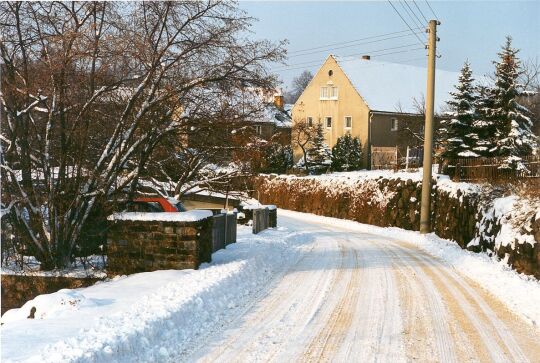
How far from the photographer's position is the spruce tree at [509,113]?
25422mm

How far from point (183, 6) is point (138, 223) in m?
4.83

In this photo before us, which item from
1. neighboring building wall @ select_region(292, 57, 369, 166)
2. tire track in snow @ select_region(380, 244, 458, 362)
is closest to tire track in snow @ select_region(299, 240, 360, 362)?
tire track in snow @ select_region(380, 244, 458, 362)

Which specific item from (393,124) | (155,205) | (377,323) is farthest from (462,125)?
(377,323)

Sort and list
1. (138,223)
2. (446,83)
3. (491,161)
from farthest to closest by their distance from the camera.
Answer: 1. (446,83)
2. (491,161)
3. (138,223)

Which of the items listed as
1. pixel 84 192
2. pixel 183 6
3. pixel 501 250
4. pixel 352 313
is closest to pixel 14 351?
pixel 352 313

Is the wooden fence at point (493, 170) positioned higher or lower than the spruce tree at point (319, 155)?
lower

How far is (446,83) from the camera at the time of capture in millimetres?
54500

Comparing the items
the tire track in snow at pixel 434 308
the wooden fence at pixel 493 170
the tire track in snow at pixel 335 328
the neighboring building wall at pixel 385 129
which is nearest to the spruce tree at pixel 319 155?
the neighboring building wall at pixel 385 129

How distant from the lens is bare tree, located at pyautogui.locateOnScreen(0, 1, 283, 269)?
37.6 ft

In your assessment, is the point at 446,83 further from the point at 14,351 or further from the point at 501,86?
the point at 14,351

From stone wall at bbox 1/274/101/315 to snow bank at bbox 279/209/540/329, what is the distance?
802cm

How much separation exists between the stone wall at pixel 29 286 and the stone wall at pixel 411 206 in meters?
9.17

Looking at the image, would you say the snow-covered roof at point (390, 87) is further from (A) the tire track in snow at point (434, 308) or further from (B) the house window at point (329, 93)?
(A) the tire track in snow at point (434, 308)

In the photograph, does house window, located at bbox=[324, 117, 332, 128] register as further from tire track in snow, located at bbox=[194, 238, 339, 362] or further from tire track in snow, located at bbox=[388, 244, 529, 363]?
tire track in snow, located at bbox=[194, 238, 339, 362]
